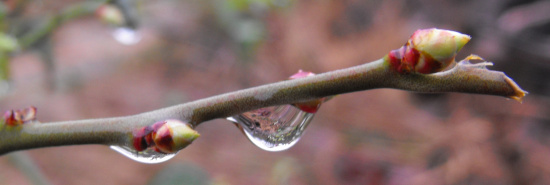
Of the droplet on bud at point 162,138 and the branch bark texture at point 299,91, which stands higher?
the branch bark texture at point 299,91

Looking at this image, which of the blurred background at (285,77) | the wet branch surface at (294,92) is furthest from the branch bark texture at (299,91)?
the blurred background at (285,77)

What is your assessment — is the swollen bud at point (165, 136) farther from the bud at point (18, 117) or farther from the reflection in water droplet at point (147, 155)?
the bud at point (18, 117)

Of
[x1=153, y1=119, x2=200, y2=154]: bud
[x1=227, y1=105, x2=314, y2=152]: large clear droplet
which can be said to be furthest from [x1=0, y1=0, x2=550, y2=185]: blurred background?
[x1=153, y1=119, x2=200, y2=154]: bud

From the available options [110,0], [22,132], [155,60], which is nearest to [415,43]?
[22,132]

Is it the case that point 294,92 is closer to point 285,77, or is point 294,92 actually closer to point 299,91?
point 299,91

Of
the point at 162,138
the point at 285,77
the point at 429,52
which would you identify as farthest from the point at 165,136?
the point at 285,77

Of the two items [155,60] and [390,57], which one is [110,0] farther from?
[155,60]

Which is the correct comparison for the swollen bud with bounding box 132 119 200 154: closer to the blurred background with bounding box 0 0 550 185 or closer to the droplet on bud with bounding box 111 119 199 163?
the droplet on bud with bounding box 111 119 199 163
